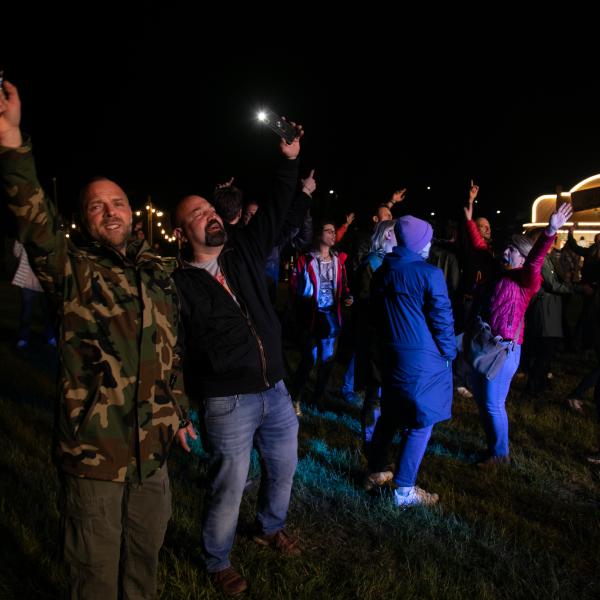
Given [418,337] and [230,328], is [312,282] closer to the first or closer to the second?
[418,337]

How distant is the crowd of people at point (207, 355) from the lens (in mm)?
2086

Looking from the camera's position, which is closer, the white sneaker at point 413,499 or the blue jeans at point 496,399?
the white sneaker at point 413,499

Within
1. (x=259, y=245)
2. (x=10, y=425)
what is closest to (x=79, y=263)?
(x=259, y=245)

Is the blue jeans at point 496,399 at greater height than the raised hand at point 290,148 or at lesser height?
lesser

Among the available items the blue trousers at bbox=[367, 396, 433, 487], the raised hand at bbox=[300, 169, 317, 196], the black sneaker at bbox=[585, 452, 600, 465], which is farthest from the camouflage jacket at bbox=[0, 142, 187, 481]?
the black sneaker at bbox=[585, 452, 600, 465]

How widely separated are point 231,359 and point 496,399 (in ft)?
8.72

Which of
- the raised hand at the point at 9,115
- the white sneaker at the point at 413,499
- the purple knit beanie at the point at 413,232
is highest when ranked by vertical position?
the raised hand at the point at 9,115

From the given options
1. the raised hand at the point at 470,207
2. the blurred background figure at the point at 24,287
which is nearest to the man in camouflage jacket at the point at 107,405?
the raised hand at the point at 470,207

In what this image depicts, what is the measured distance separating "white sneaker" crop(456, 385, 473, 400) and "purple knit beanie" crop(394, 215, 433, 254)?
11.9ft

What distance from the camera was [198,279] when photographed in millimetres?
2746

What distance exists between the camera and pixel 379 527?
11.5 feet

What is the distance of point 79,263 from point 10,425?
386 centimetres

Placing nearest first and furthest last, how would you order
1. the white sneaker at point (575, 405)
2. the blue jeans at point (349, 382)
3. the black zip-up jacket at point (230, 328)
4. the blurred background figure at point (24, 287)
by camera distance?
the black zip-up jacket at point (230, 328), the white sneaker at point (575, 405), the blue jeans at point (349, 382), the blurred background figure at point (24, 287)

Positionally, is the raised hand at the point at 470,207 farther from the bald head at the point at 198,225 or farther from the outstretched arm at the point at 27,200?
the outstretched arm at the point at 27,200
